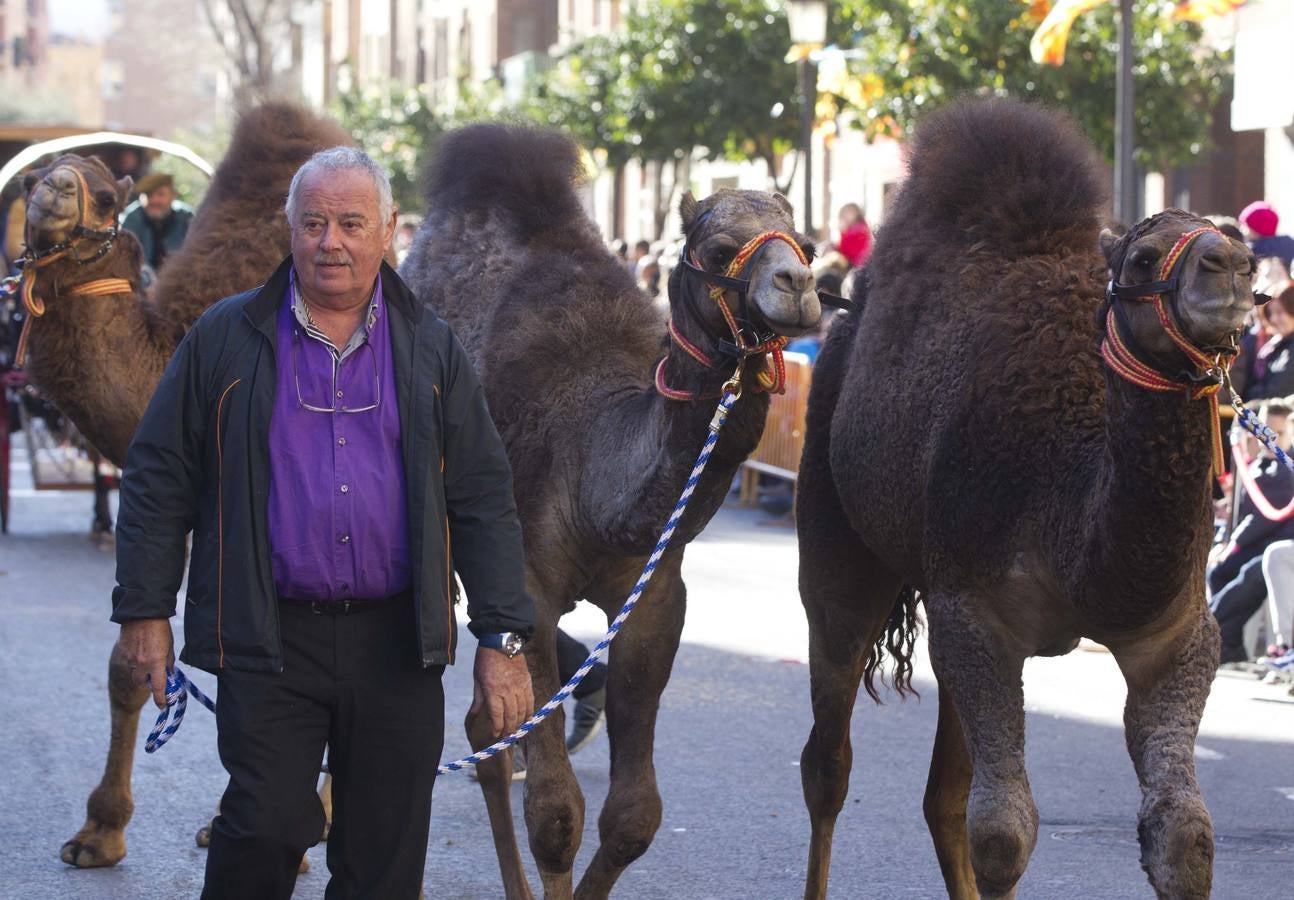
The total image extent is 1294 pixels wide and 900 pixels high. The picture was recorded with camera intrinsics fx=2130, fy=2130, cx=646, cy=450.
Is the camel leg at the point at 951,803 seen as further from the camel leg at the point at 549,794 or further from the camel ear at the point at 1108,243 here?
the camel ear at the point at 1108,243

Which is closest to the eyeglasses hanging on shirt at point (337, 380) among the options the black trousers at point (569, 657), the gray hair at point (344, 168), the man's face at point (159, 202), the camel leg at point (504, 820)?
the gray hair at point (344, 168)

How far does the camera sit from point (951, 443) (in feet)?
17.5

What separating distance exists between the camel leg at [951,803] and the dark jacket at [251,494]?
77.4 inches

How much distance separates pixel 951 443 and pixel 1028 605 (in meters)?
0.46

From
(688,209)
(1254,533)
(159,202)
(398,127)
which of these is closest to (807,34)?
(159,202)

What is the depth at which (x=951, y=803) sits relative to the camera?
6.17 meters

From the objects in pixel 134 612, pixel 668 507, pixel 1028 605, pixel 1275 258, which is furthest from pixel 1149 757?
pixel 1275 258

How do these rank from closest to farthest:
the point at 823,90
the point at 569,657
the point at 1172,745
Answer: the point at 1172,745
the point at 569,657
the point at 823,90

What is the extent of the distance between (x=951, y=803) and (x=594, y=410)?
154cm

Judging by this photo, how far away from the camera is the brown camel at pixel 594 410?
17.3 ft

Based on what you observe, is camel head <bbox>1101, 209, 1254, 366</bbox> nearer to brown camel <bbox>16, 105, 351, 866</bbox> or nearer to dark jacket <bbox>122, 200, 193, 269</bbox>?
brown camel <bbox>16, 105, 351, 866</bbox>

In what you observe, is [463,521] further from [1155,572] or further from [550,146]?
[550,146]

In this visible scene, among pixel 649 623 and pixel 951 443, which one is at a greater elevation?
pixel 951 443

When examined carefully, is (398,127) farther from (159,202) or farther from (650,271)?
(159,202)
